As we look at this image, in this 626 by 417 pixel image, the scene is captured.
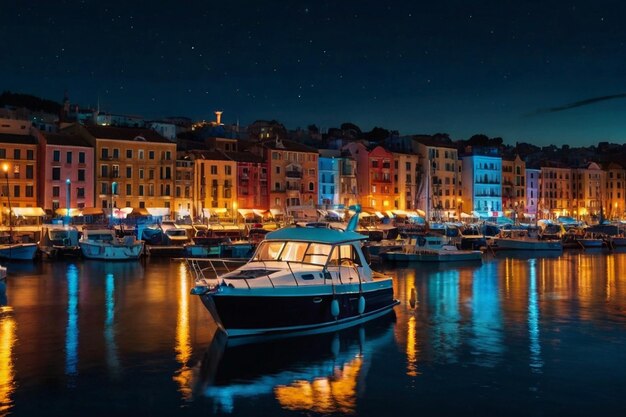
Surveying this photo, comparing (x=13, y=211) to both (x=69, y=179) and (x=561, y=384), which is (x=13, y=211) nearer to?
(x=69, y=179)

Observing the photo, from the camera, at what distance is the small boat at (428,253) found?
6106 cm

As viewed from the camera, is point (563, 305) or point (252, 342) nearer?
point (252, 342)

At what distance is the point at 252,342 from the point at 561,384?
9359mm

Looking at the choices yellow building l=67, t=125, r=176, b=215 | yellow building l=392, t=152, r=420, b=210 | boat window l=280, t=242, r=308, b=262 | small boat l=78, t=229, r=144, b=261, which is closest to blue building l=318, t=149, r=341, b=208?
yellow building l=392, t=152, r=420, b=210

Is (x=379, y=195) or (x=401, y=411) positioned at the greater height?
(x=379, y=195)

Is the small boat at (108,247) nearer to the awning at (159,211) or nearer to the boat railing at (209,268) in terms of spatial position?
the boat railing at (209,268)

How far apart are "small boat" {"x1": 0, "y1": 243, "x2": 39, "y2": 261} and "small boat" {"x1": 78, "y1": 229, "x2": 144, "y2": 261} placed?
4.38 meters

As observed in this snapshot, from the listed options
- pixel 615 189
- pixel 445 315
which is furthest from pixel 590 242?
pixel 445 315

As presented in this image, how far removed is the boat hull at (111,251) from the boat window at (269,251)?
34.2 m

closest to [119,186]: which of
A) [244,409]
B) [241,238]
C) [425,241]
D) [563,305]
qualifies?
[241,238]

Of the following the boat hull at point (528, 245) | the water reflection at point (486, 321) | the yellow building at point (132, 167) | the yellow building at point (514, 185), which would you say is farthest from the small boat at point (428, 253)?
the yellow building at point (514, 185)

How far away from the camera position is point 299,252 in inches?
1017

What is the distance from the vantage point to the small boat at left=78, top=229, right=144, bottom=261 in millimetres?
58094

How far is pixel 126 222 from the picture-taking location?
7469 centimetres
